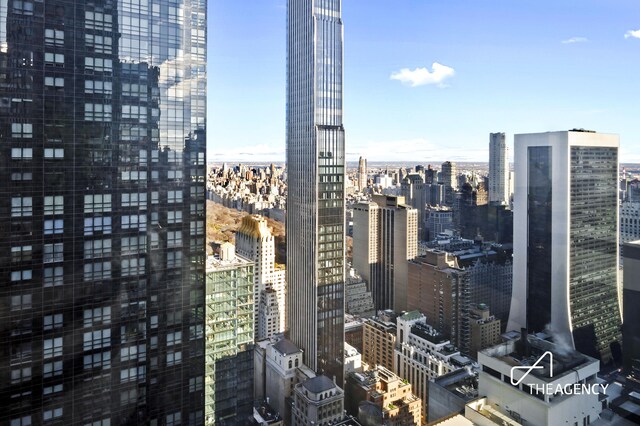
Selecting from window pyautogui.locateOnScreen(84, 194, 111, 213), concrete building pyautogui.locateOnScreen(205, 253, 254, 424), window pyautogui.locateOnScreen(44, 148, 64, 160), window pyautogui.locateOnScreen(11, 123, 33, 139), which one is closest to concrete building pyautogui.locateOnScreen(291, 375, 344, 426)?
concrete building pyautogui.locateOnScreen(205, 253, 254, 424)

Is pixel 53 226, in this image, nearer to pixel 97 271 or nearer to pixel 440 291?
pixel 97 271

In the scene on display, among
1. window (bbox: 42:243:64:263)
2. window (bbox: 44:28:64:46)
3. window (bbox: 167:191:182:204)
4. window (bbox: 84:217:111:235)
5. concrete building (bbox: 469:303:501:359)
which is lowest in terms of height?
concrete building (bbox: 469:303:501:359)

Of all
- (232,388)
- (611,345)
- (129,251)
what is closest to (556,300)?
(611,345)

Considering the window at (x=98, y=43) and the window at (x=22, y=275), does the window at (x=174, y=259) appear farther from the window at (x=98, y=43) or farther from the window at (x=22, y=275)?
the window at (x=98, y=43)

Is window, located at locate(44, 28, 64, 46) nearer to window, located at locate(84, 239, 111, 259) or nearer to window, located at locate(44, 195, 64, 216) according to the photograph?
window, located at locate(44, 195, 64, 216)

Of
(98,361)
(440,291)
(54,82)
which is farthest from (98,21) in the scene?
(440,291)
